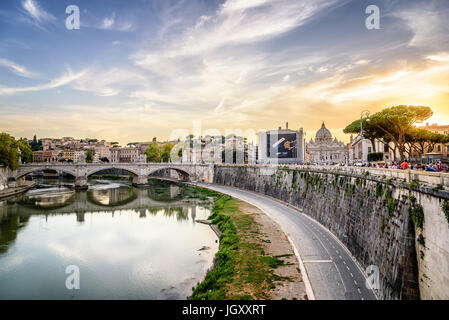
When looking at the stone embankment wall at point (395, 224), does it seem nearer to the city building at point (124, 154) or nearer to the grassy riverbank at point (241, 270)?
the grassy riverbank at point (241, 270)

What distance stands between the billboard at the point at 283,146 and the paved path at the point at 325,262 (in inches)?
2676

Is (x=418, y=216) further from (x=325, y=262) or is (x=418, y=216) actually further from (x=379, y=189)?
(x=325, y=262)

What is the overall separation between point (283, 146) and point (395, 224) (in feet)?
271

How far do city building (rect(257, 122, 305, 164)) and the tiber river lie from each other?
5755cm

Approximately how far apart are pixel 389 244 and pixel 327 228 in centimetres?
1070

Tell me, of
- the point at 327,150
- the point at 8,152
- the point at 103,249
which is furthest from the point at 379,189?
the point at 327,150

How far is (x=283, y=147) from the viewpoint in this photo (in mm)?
94188

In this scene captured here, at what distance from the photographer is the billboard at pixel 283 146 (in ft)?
308

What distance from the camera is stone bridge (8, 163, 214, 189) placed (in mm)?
52119

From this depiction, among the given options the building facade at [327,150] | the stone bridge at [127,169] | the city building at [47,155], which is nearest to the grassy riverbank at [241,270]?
the stone bridge at [127,169]

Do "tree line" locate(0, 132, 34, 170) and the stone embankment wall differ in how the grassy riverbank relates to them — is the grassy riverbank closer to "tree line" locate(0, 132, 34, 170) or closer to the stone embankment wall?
the stone embankment wall

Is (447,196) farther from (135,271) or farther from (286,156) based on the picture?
(286,156)

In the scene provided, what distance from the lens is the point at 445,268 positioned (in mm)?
9180

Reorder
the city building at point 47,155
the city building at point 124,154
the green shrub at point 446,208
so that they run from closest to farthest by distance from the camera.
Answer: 1. the green shrub at point 446,208
2. the city building at point 47,155
3. the city building at point 124,154
